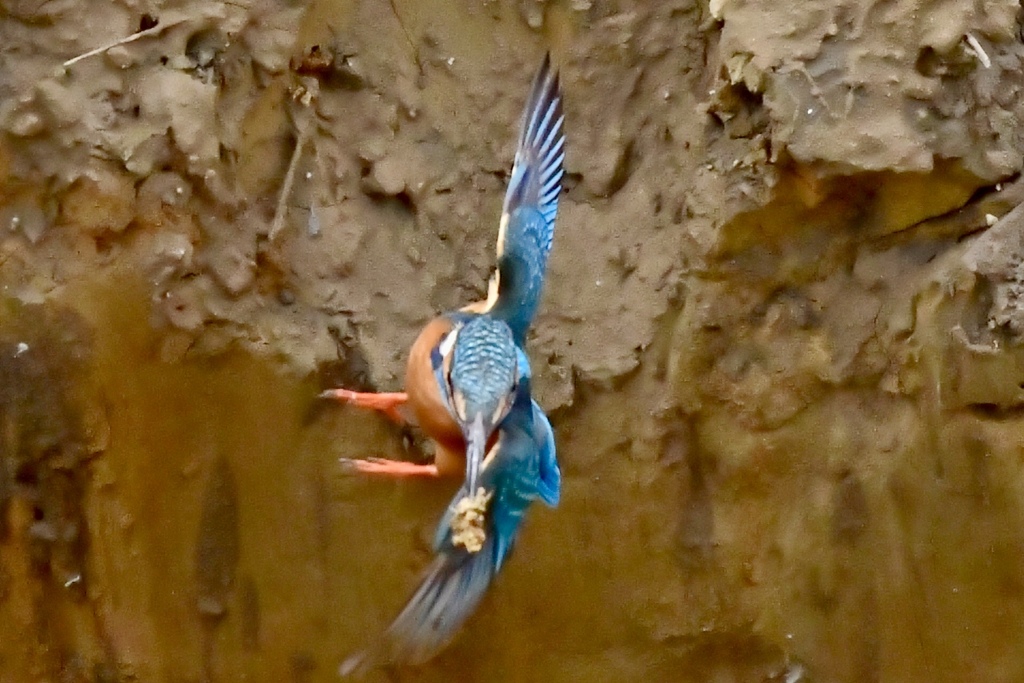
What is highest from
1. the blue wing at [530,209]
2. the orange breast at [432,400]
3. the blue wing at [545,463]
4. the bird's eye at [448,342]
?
the blue wing at [530,209]

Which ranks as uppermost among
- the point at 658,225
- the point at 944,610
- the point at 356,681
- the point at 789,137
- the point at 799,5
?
the point at 799,5

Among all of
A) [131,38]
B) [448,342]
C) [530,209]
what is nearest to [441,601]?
[448,342]

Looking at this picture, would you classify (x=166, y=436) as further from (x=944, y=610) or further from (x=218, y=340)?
(x=944, y=610)

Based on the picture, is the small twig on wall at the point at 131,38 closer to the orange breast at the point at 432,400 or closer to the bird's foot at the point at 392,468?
the orange breast at the point at 432,400

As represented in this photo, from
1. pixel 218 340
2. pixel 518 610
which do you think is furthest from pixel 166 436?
pixel 518 610

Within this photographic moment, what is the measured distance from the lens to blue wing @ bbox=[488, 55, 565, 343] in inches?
71.4

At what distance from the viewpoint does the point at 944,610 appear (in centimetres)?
221

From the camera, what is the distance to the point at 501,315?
5.87 ft

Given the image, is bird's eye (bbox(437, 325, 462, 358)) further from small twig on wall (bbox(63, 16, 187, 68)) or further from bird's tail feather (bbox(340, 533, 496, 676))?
small twig on wall (bbox(63, 16, 187, 68))

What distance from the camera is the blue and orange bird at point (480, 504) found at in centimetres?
150

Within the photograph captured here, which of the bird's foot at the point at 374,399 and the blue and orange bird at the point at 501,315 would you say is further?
the bird's foot at the point at 374,399

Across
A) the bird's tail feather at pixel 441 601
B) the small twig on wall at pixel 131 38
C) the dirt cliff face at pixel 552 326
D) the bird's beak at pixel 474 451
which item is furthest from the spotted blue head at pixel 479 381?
the small twig on wall at pixel 131 38

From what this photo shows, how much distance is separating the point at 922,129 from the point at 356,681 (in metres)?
1.44

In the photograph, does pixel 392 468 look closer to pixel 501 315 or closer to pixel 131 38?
pixel 501 315
